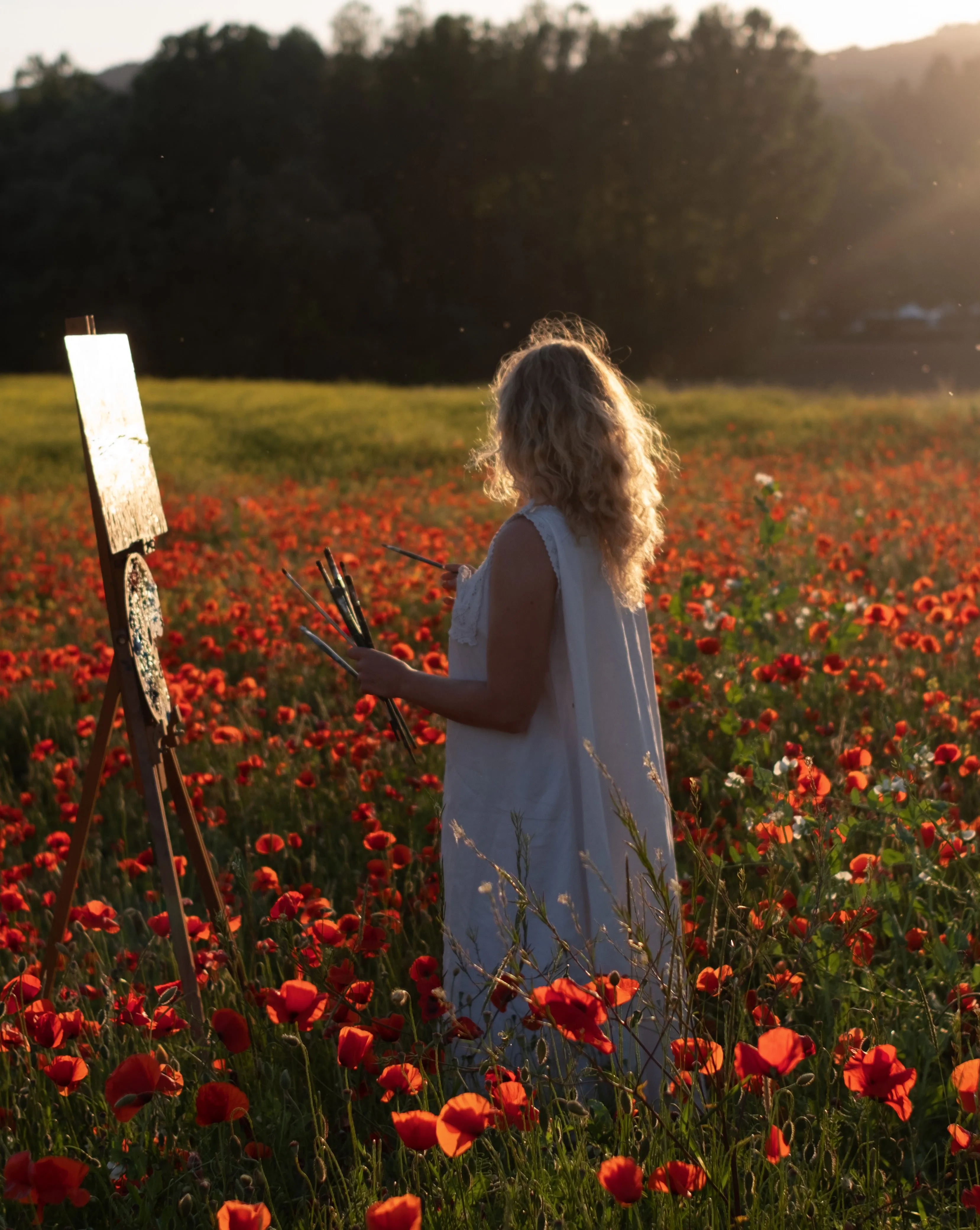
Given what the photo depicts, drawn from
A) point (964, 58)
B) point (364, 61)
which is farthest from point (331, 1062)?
point (964, 58)

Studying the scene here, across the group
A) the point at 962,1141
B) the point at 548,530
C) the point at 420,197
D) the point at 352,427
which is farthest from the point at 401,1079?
the point at 420,197

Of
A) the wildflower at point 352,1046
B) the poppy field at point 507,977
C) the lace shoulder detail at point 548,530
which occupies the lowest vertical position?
the poppy field at point 507,977

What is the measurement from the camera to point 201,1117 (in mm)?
1581

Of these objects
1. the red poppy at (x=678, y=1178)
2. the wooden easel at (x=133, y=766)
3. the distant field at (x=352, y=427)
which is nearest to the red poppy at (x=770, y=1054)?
the red poppy at (x=678, y=1178)

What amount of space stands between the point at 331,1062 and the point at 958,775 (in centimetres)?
224

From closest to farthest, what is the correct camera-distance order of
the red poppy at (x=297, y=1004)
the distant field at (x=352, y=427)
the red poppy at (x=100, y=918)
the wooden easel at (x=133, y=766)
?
1. the red poppy at (x=297, y=1004)
2. the red poppy at (x=100, y=918)
3. the wooden easel at (x=133, y=766)
4. the distant field at (x=352, y=427)

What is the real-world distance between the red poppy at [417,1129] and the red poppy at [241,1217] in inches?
7.0

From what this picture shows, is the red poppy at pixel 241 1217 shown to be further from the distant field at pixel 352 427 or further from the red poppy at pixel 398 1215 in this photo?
the distant field at pixel 352 427

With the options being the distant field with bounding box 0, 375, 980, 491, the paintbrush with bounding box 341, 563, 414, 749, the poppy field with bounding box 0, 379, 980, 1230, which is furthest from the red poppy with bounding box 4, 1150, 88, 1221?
the distant field with bounding box 0, 375, 980, 491

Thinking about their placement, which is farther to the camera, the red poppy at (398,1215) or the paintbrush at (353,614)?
the paintbrush at (353,614)

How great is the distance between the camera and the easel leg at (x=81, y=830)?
8.41 feet

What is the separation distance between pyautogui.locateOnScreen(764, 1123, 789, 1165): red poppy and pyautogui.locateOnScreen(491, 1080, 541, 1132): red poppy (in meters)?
0.28

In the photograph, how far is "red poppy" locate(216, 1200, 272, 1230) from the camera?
129cm

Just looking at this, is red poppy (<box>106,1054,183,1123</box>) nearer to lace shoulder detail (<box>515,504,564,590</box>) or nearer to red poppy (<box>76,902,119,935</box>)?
red poppy (<box>76,902,119,935</box>)
